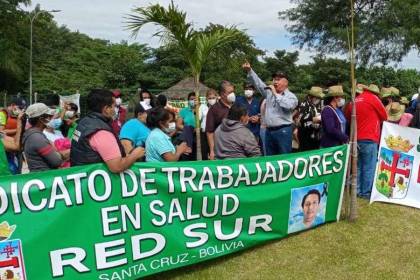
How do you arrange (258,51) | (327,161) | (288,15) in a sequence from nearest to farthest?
(327,161), (288,15), (258,51)

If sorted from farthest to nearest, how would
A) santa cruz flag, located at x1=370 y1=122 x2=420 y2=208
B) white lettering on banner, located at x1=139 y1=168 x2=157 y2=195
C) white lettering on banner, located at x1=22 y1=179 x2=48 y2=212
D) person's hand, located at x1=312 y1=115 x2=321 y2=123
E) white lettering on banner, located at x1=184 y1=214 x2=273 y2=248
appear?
person's hand, located at x1=312 y1=115 x2=321 y2=123 → santa cruz flag, located at x1=370 y1=122 x2=420 y2=208 → white lettering on banner, located at x1=184 y1=214 x2=273 y2=248 → white lettering on banner, located at x1=139 y1=168 x2=157 y2=195 → white lettering on banner, located at x1=22 y1=179 x2=48 y2=212

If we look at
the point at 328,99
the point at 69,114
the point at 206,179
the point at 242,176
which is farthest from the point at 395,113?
the point at 69,114

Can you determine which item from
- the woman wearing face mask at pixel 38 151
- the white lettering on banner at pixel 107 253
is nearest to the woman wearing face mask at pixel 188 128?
the woman wearing face mask at pixel 38 151

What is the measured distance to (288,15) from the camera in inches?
1449

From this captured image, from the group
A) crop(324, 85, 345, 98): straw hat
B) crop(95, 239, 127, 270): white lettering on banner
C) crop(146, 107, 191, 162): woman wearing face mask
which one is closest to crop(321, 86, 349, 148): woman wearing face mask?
crop(324, 85, 345, 98): straw hat

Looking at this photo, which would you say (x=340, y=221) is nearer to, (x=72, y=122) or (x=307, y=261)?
(x=307, y=261)

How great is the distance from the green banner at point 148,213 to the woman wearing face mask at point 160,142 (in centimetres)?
43

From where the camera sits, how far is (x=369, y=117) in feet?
23.7

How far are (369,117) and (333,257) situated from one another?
106 inches

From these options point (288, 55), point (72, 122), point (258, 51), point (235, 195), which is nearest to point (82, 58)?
point (258, 51)

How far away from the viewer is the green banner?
12.3ft

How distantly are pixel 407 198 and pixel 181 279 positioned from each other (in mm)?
3918

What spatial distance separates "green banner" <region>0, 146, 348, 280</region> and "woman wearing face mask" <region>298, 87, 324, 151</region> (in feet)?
6.80

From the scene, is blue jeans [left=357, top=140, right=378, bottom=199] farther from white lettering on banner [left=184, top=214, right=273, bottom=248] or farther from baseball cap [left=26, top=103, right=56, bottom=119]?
baseball cap [left=26, top=103, right=56, bottom=119]
